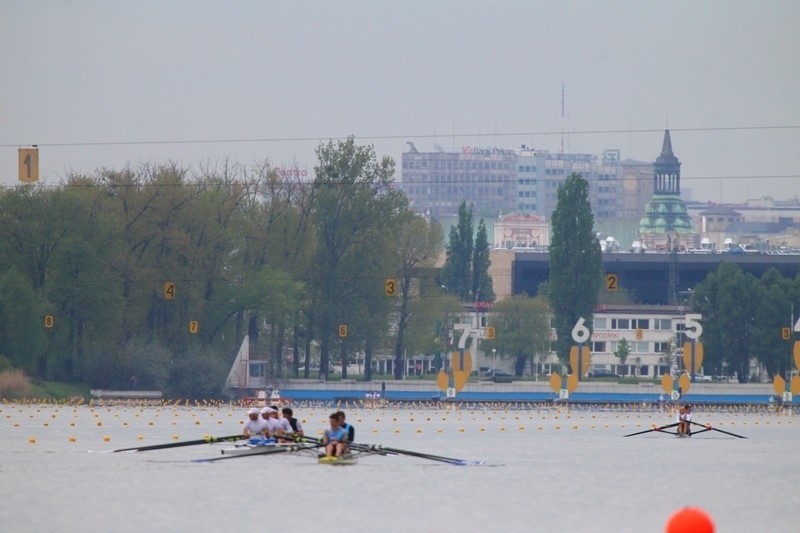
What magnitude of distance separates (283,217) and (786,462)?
57.5 metres

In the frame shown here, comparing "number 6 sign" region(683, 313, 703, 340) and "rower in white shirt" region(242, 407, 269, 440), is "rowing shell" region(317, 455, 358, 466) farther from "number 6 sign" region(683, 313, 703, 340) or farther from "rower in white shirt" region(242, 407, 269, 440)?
"number 6 sign" region(683, 313, 703, 340)

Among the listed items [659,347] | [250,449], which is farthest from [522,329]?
[250,449]

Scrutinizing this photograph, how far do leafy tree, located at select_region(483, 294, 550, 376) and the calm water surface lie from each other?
67684mm

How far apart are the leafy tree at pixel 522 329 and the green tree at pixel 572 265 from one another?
19.3 m

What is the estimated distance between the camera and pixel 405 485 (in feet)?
115

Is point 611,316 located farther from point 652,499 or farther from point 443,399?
point 652,499

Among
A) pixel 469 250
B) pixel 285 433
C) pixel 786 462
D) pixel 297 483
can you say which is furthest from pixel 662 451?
pixel 469 250

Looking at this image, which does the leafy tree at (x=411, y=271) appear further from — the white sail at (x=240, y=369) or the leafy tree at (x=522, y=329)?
the leafy tree at (x=522, y=329)

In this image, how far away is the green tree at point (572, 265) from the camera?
103875 mm

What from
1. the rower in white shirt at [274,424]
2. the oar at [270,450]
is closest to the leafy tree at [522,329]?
the rower in white shirt at [274,424]

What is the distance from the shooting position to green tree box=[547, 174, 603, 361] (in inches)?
4090

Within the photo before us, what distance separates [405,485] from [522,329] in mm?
90064

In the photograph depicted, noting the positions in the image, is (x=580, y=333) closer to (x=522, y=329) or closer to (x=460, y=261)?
(x=522, y=329)

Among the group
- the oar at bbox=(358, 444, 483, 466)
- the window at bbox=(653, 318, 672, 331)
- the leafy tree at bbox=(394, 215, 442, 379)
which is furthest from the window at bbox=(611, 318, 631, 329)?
the oar at bbox=(358, 444, 483, 466)
